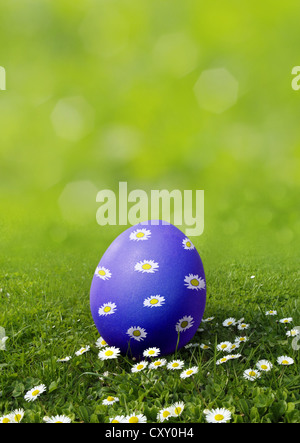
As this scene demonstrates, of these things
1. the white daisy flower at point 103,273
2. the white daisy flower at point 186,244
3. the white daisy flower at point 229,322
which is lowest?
the white daisy flower at point 229,322

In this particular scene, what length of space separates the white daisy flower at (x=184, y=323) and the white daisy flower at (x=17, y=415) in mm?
940

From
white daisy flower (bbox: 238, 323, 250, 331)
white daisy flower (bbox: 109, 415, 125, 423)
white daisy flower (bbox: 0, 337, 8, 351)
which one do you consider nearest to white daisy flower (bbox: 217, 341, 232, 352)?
white daisy flower (bbox: 238, 323, 250, 331)

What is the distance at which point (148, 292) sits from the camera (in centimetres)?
264

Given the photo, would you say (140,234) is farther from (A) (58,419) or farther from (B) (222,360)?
(A) (58,419)

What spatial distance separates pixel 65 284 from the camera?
4.49 meters

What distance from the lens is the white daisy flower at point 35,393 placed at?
244 cm

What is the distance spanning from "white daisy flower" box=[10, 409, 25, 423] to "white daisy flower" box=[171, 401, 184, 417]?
73cm

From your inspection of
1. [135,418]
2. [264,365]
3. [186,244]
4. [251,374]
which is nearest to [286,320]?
[264,365]

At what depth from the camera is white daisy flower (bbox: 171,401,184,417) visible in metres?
2.12

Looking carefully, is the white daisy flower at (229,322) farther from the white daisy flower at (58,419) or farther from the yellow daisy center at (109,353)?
the white daisy flower at (58,419)

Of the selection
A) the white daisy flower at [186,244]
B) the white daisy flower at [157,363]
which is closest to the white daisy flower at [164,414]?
the white daisy flower at [157,363]

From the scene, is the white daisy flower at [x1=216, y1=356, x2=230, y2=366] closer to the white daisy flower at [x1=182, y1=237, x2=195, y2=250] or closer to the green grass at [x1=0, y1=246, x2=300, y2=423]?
the green grass at [x1=0, y1=246, x2=300, y2=423]
